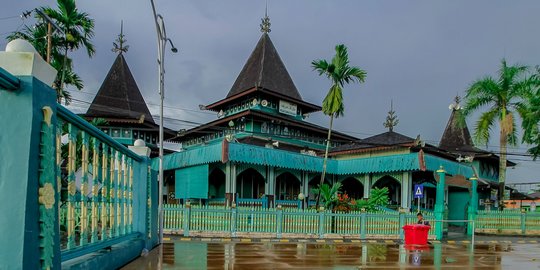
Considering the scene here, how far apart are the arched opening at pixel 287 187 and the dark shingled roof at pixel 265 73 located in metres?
7.35

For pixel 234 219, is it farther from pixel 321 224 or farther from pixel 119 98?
pixel 119 98

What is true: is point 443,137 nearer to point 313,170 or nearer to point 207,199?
point 313,170

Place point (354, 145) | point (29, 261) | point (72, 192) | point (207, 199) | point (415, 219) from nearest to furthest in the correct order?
point (29, 261) → point (72, 192) → point (415, 219) → point (207, 199) → point (354, 145)

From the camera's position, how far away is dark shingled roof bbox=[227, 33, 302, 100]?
33031 mm

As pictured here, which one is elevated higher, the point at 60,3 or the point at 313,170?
the point at 60,3

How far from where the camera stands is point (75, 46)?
63.0 feet

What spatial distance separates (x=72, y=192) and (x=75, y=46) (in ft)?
55.6

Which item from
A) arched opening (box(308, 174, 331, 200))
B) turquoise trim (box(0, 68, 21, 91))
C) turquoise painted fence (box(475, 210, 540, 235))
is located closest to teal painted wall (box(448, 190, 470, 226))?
turquoise painted fence (box(475, 210, 540, 235))

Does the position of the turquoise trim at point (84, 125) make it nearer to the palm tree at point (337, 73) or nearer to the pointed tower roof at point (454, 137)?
the palm tree at point (337, 73)

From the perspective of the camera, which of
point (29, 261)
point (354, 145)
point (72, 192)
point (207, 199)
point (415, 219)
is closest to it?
point (29, 261)

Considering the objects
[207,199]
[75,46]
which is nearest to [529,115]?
[207,199]

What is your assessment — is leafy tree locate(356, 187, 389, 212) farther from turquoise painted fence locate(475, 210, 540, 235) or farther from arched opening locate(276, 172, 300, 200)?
arched opening locate(276, 172, 300, 200)

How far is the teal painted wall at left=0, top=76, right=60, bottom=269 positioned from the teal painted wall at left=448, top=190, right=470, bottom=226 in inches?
1200

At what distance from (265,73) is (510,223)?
64.6ft
